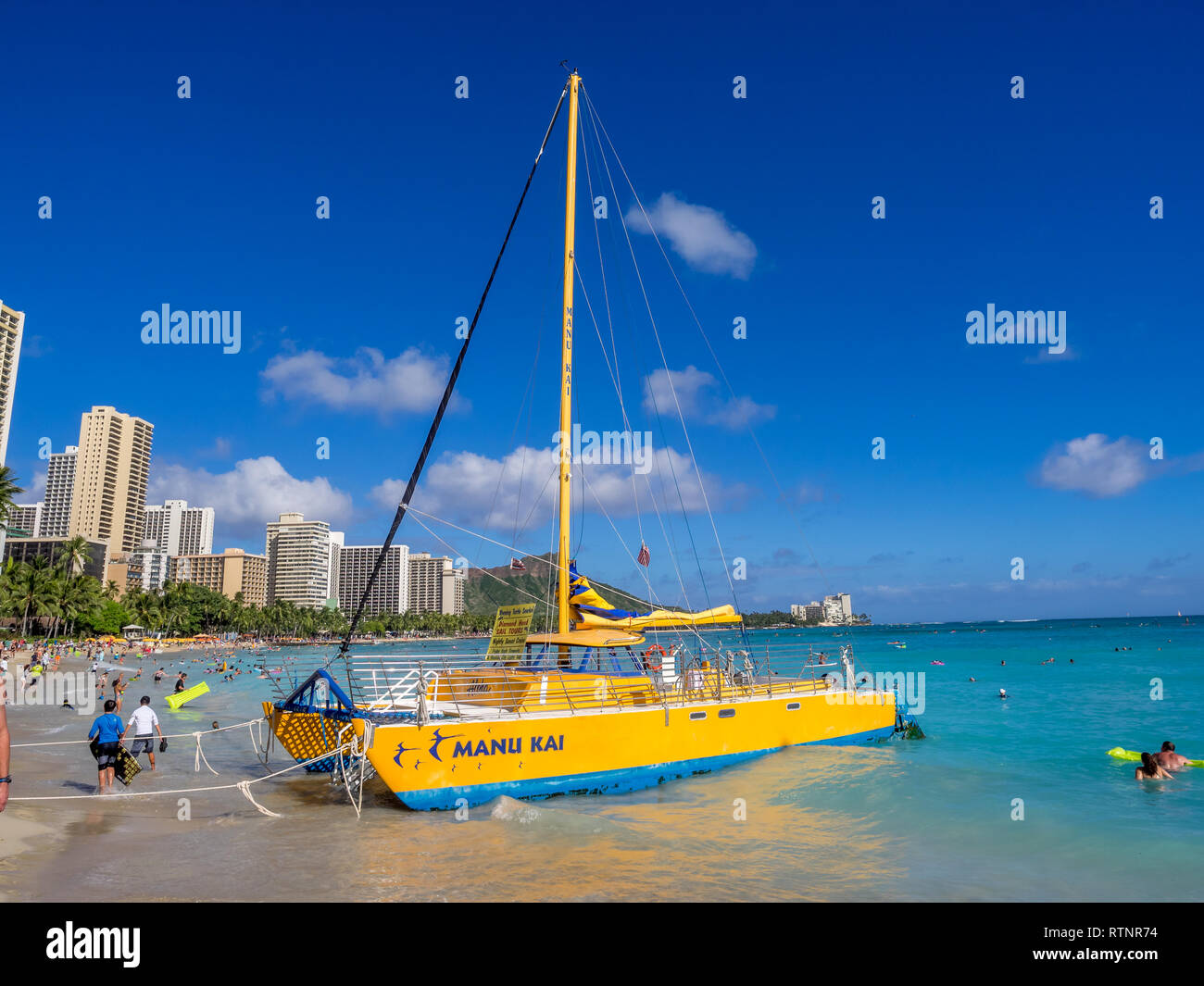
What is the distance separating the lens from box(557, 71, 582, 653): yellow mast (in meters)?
16.3

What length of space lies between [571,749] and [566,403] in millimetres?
7505

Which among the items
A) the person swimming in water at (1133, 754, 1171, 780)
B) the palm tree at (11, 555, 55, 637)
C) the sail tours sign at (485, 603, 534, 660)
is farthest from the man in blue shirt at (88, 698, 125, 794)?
the palm tree at (11, 555, 55, 637)

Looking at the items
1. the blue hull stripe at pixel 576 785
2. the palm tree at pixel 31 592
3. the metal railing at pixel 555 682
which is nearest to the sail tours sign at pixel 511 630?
the metal railing at pixel 555 682

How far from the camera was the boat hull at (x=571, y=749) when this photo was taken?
484 inches

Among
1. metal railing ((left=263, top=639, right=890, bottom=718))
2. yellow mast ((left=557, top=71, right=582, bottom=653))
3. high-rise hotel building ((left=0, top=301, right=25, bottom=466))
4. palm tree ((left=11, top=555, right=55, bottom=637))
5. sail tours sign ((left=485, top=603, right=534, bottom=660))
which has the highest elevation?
high-rise hotel building ((left=0, top=301, right=25, bottom=466))

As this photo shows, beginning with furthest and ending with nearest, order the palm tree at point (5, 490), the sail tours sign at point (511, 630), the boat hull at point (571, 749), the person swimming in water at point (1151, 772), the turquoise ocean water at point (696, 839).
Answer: the palm tree at point (5, 490), the person swimming in water at point (1151, 772), the sail tours sign at point (511, 630), the boat hull at point (571, 749), the turquoise ocean water at point (696, 839)

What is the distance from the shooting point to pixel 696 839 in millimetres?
11648

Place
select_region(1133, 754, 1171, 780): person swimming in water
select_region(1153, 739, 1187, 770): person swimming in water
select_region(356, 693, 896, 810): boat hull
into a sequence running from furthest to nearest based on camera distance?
select_region(1153, 739, 1187, 770): person swimming in water, select_region(1133, 754, 1171, 780): person swimming in water, select_region(356, 693, 896, 810): boat hull

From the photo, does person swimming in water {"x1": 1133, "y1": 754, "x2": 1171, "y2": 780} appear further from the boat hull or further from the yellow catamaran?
the boat hull

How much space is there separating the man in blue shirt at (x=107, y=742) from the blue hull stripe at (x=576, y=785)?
19.8 feet

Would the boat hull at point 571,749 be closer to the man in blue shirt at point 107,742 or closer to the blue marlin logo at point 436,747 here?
the blue marlin logo at point 436,747

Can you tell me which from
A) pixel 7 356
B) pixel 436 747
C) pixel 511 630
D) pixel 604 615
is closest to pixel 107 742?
pixel 436 747

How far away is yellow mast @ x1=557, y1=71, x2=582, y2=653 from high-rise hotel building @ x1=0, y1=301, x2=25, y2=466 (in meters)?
147
